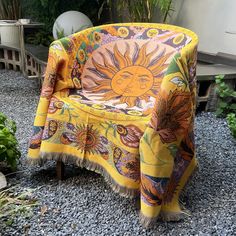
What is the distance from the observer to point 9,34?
3.94 metres

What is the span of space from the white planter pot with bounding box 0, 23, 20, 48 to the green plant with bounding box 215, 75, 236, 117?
2526 mm

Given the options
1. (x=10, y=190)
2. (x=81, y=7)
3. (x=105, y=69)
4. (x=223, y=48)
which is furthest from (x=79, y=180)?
(x=81, y=7)

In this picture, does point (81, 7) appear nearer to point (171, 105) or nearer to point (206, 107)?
point (206, 107)

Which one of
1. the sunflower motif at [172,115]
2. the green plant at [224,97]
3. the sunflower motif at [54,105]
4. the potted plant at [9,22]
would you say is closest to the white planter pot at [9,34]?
the potted plant at [9,22]

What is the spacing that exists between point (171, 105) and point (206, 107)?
1.43 m

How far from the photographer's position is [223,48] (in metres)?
2.85

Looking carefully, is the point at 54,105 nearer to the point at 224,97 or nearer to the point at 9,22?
the point at 224,97

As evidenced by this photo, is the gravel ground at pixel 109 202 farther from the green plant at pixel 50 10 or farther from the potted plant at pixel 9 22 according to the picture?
the potted plant at pixel 9 22

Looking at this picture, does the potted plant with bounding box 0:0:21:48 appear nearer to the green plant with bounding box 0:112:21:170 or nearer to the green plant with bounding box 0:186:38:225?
the green plant with bounding box 0:112:21:170

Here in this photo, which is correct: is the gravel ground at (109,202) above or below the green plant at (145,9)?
below

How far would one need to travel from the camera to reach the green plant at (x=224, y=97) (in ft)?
7.82

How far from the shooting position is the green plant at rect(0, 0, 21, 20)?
4383mm

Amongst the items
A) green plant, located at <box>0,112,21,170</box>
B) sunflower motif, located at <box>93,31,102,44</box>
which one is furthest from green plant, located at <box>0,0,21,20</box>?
green plant, located at <box>0,112,21,170</box>

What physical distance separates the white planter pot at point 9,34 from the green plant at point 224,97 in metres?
2.53
